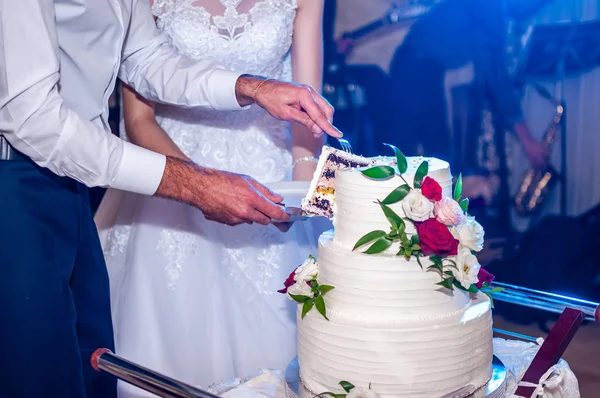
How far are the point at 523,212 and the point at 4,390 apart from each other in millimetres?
4322

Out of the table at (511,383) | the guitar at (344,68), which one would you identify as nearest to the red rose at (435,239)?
the table at (511,383)

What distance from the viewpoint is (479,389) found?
170cm

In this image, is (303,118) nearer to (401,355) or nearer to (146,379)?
(401,355)

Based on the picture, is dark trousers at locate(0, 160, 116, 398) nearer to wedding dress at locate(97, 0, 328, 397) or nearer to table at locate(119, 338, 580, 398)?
table at locate(119, 338, 580, 398)

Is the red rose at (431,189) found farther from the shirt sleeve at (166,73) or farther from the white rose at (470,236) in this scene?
the shirt sleeve at (166,73)

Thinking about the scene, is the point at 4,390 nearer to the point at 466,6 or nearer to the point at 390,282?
the point at 390,282

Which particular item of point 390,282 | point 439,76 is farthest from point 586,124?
point 390,282

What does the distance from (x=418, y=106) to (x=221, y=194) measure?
394 centimetres

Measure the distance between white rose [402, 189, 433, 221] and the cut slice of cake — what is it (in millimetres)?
225

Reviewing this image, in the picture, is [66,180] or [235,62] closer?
[66,180]

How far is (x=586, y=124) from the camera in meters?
5.30

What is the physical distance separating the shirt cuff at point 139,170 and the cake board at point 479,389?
25.4 inches

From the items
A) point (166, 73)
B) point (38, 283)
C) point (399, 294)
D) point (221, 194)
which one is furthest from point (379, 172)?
point (166, 73)

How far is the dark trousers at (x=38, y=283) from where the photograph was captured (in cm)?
187
